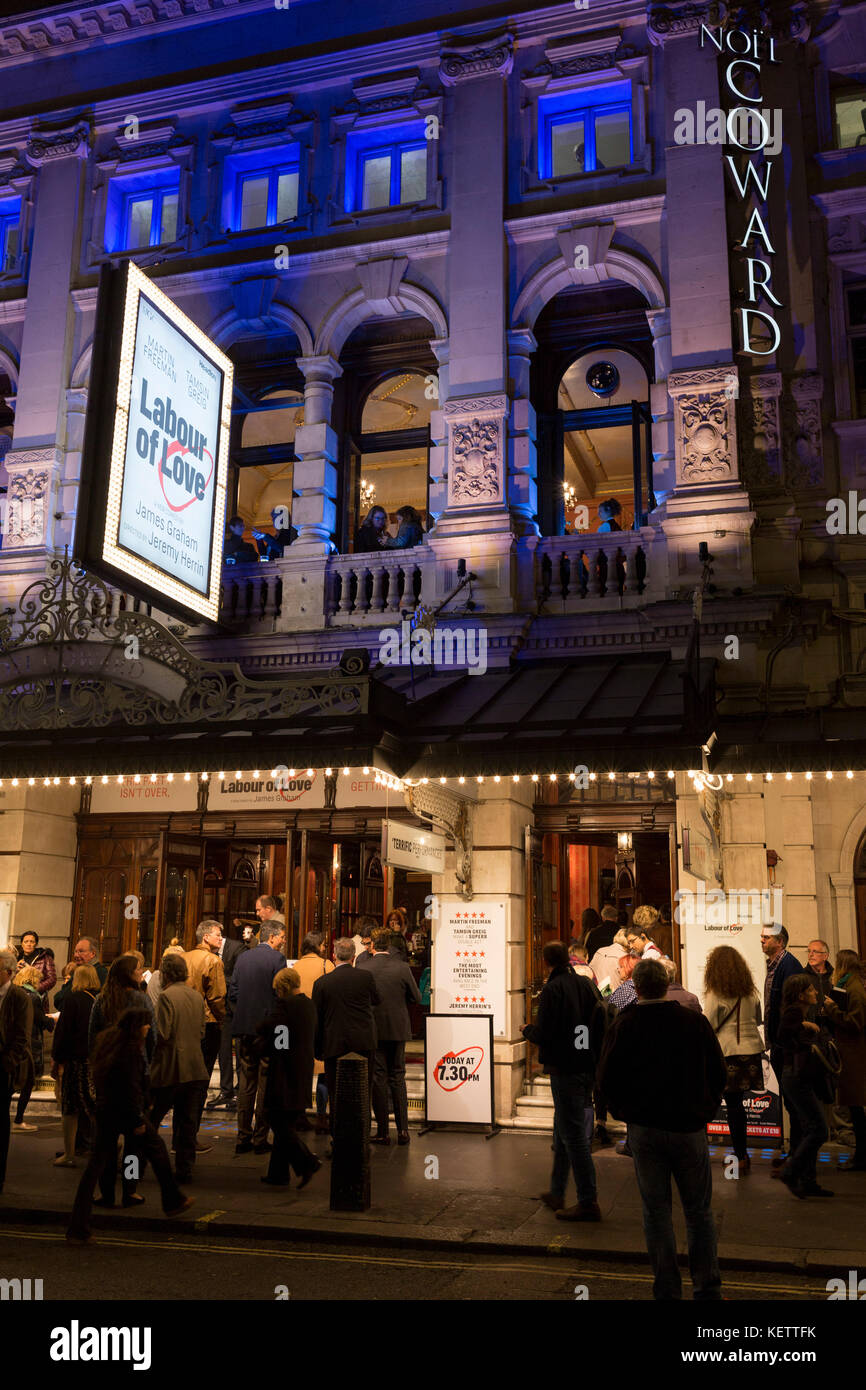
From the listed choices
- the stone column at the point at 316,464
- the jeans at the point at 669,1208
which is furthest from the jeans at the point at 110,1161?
the stone column at the point at 316,464

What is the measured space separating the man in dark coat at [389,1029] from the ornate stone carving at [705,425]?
24.1 feet

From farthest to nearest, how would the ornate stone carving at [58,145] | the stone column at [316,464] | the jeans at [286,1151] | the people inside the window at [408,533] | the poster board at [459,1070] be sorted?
the ornate stone carving at [58,145] → the stone column at [316,464] → the people inside the window at [408,533] → the poster board at [459,1070] → the jeans at [286,1151]

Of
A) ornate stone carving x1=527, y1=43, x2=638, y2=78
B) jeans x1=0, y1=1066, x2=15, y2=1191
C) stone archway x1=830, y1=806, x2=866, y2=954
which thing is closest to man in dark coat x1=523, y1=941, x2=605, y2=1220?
jeans x1=0, y1=1066, x2=15, y2=1191

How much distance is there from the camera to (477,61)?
17703 millimetres

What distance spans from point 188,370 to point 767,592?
795cm

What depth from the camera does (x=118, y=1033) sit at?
877 centimetres

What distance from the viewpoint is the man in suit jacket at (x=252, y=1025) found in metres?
11.9

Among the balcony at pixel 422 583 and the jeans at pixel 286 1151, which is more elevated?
the balcony at pixel 422 583

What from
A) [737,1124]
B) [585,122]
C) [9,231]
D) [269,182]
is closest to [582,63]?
[585,122]

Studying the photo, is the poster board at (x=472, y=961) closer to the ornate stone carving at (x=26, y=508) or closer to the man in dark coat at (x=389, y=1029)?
the man in dark coat at (x=389, y=1029)

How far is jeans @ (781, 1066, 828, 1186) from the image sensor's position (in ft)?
32.6

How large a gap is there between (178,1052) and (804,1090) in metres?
5.48

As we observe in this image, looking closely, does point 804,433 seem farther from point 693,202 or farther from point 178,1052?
point 178,1052

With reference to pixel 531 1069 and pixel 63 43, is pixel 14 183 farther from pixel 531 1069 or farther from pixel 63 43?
pixel 531 1069
